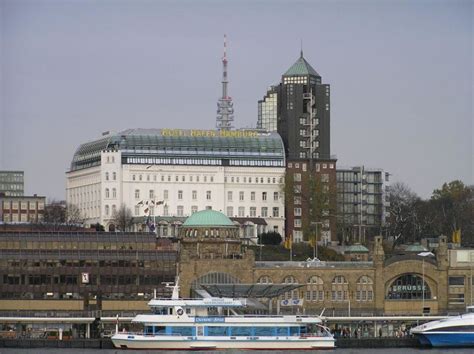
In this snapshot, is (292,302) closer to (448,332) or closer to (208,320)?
(448,332)

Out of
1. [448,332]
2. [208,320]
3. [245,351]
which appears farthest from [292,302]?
[245,351]

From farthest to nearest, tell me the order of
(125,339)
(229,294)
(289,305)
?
(289,305) < (229,294) < (125,339)

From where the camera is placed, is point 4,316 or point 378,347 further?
point 4,316

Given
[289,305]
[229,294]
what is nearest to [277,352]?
[229,294]

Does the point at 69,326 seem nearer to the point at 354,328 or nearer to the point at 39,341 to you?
the point at 39,341

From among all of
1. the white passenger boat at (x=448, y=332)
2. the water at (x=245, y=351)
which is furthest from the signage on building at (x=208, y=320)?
the white passenger boat at (x=448, y=332)

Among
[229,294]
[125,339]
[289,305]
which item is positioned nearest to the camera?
[125,339]

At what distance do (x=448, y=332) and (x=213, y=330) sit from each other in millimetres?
20827

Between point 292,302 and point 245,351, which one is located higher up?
point 292,302

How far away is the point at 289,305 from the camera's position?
196000mm

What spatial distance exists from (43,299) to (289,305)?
83.8ft

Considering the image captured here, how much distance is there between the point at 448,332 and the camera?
6698 inches

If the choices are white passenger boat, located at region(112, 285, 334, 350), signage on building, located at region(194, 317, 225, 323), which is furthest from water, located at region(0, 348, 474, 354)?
signage on building, located at region(194, 317, 225, 323)

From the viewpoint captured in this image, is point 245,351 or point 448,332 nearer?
point 245,351
